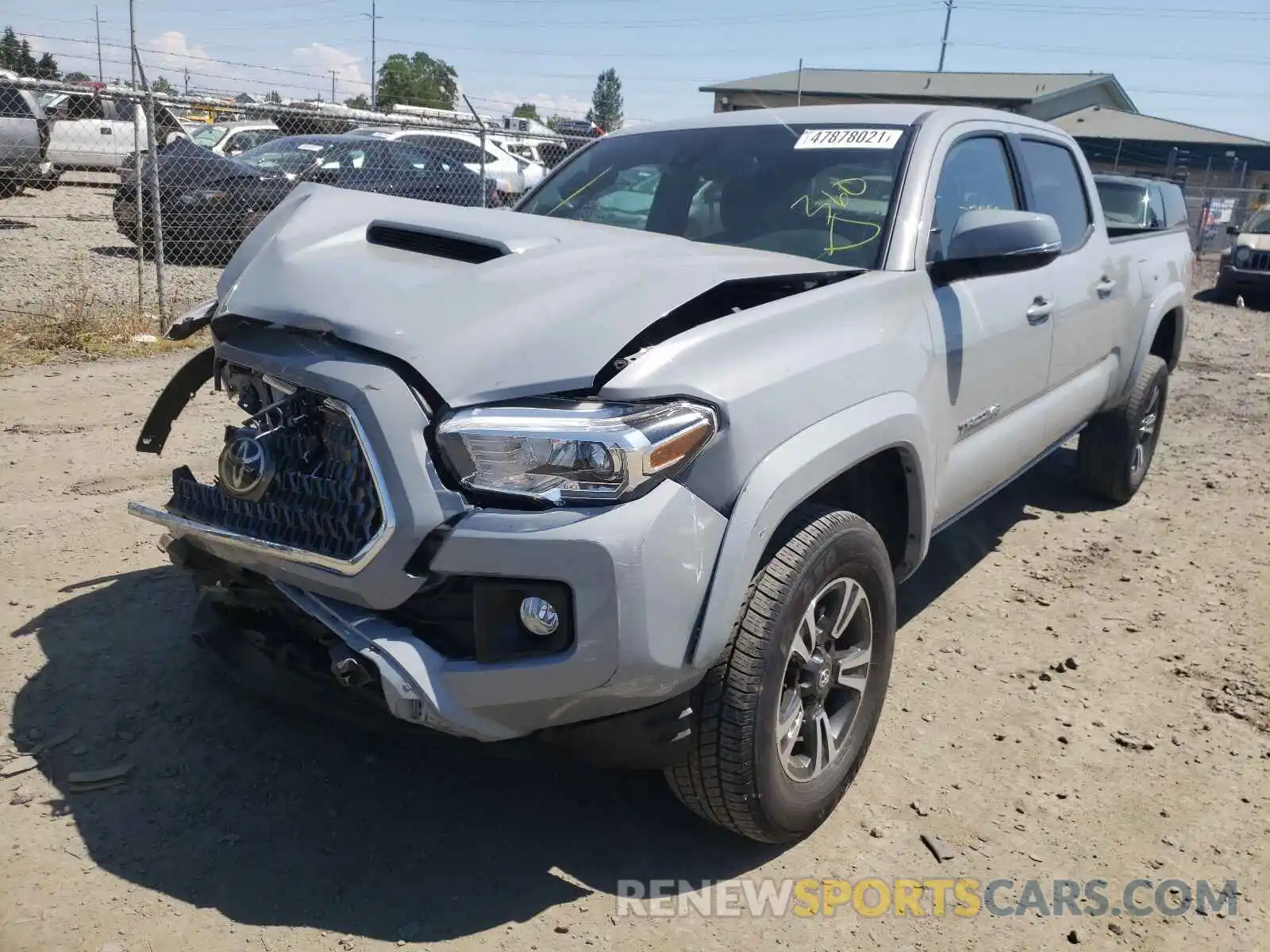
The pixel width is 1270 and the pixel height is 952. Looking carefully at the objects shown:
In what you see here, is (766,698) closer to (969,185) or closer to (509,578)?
(509,578)

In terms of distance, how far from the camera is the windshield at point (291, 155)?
38.4 feet

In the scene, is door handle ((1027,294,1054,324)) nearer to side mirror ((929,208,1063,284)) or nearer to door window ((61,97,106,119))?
side mirror ((929,208,1063,284))

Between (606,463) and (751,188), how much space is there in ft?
5.91

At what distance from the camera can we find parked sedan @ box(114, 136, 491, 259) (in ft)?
36.2

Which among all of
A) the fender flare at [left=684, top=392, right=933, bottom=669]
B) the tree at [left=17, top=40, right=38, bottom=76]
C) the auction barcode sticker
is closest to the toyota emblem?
the fender flare at [left=684, top=392, right=933, bottom=669]

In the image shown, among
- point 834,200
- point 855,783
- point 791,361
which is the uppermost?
point 834,200

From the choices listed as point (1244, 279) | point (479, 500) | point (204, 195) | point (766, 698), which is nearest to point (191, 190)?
point (204, 195)

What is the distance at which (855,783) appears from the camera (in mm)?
3064

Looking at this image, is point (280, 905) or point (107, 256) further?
point (107, 256)

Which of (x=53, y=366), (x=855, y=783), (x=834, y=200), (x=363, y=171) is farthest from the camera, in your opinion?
(x=363, y=171)

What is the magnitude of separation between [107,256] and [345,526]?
11220 mm

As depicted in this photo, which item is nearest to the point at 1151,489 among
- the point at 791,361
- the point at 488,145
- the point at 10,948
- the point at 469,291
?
the point at 791,361

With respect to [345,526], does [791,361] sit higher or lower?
higher

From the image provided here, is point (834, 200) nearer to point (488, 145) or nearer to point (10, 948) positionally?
point (10, 948)
